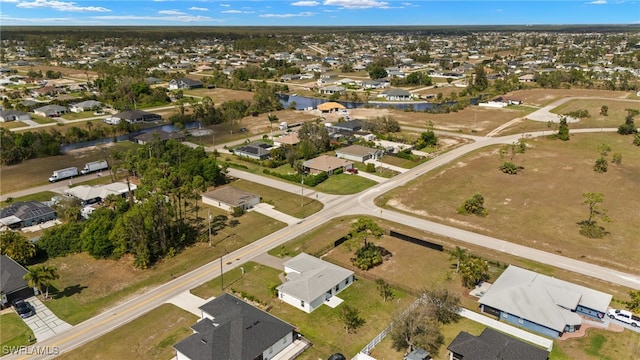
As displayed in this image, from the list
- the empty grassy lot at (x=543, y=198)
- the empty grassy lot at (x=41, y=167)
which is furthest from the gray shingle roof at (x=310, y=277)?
the empty grassy lot at (x=41, y=167)

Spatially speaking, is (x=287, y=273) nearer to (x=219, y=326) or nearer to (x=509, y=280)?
(x=219, y=326)

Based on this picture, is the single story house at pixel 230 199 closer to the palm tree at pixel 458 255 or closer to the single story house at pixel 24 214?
the single story house at pixel 24 214

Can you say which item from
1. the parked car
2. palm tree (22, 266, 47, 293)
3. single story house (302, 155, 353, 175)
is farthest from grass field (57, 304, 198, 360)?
single story house (302, 155, 353, 175)

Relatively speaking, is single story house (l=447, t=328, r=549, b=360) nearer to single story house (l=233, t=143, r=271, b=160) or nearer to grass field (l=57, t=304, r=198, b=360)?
grass field (l=57, t=304, r=198, b=360)

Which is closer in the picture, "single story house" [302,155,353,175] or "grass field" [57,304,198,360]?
"grass field" [57,304,198,360]

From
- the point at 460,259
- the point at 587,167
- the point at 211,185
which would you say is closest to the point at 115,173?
the point at 211,185

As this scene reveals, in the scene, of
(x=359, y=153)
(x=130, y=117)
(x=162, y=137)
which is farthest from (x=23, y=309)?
(x=130, y=117)
